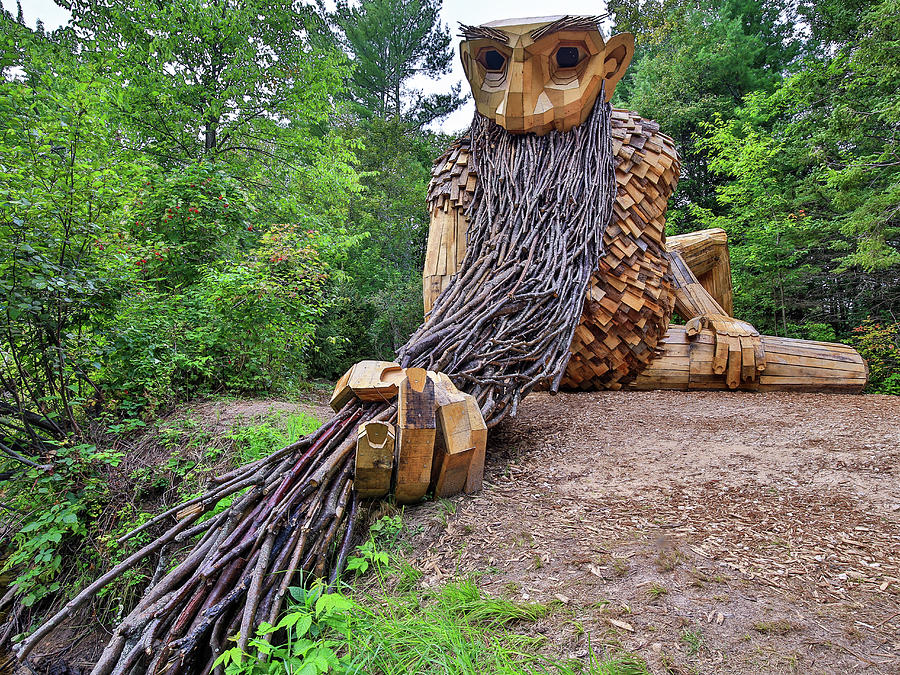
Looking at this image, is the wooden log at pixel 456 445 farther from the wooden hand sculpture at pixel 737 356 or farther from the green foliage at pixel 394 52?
the green foliage at pixel 394 52

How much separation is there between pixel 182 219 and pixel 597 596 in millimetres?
4764

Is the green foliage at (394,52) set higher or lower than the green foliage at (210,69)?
higher

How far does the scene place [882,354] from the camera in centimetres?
704

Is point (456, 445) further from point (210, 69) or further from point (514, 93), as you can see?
point (210, 69)

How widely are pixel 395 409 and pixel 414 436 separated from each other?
25cm

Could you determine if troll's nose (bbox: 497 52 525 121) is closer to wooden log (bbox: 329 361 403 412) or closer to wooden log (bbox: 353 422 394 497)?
wooden log (bbox: 329 361 403 412)

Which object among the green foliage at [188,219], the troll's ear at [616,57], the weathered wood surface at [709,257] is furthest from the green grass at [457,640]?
the weathered wood surface at [709,257]

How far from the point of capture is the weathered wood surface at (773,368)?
3.78 meters

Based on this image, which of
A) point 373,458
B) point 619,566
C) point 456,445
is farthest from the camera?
point 456,445

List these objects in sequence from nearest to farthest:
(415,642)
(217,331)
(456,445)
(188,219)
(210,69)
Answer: (415,642)
(456,445)
(217,331)
(188,219)
(210,69)

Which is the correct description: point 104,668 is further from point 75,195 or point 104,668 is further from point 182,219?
point 182,219

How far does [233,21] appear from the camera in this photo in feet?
22.8

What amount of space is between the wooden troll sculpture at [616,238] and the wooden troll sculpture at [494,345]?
14 millimetres

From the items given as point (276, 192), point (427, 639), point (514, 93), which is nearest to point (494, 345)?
point (427, 639)
